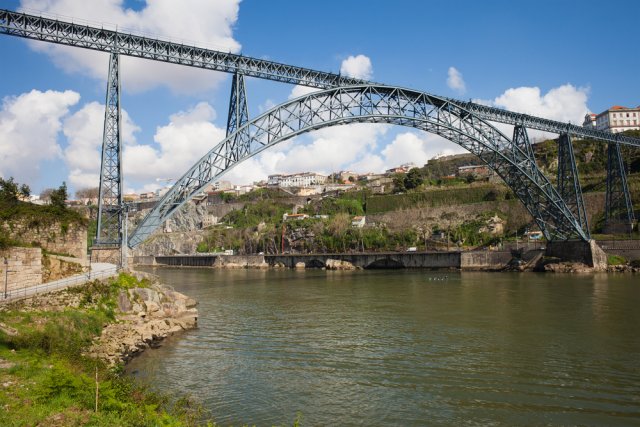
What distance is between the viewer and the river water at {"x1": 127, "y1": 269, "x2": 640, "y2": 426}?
33.1 feet

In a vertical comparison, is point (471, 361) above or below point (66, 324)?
below

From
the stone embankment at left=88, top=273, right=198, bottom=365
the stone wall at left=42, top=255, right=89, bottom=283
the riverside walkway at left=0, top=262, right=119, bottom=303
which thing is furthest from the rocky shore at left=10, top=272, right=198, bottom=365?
the stone wall at left=42, top=255, right=89, bottom=283

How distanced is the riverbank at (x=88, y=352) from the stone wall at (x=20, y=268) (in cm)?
142

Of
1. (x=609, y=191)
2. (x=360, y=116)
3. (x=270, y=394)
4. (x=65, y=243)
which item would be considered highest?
(x=360, y=116)

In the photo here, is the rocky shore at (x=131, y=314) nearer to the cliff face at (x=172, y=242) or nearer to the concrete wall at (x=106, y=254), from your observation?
the concrete wall at (x=106, y=254)

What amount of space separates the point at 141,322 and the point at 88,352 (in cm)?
419

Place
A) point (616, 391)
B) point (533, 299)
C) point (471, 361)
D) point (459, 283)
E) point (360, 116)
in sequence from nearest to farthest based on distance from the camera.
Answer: point (616, 391)
point (471, 361)
point (533, 299)
point (360, 116)
point (459, 283)

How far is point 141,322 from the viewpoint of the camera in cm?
1723

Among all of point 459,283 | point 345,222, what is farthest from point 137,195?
point 459,283

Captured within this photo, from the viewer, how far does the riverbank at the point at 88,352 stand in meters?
7.70

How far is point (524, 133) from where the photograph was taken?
39.1 meters

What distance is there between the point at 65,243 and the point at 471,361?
56.1ft

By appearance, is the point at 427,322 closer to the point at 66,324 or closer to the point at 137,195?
the point at 66,324

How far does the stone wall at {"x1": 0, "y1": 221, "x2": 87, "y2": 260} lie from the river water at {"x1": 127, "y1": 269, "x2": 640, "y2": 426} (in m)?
6.50
